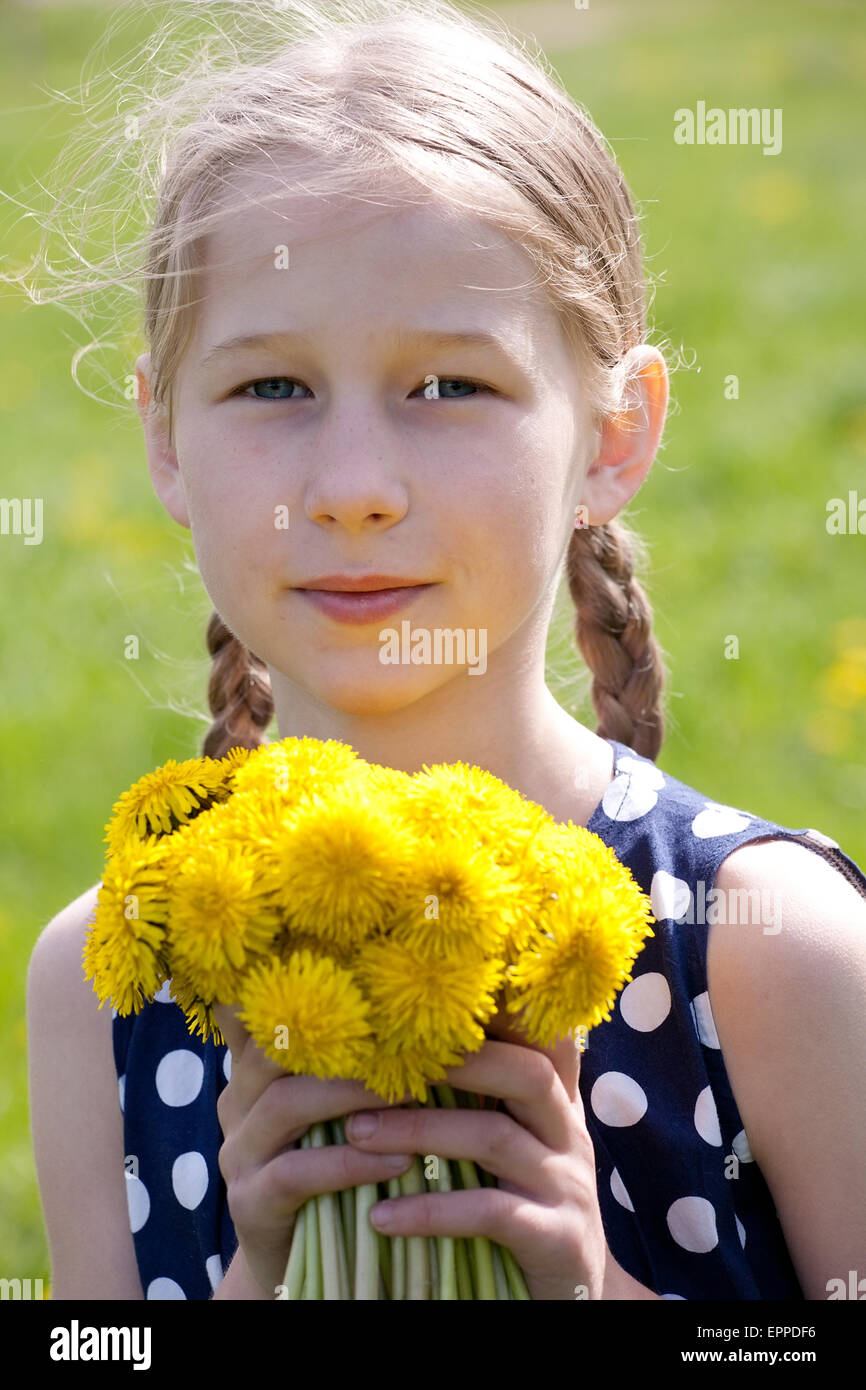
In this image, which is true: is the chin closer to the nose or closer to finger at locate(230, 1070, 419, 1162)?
the nose

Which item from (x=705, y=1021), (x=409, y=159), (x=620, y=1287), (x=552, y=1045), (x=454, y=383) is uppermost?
(x=409, y=159)

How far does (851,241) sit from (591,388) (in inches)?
281

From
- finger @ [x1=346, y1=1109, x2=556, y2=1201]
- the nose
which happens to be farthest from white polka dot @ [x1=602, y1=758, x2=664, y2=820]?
finger @ [x1=346, y1=1109, x2=556, y2=1201]

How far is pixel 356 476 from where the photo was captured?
76.3 inches

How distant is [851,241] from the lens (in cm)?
875

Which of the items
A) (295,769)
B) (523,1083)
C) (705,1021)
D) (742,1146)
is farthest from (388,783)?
(742,1146)

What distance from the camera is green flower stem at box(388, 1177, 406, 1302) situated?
5.17 ft

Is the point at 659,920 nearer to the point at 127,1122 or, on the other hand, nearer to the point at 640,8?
the point at 127,1122

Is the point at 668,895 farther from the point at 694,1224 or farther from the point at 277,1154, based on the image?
the point at 277,1154

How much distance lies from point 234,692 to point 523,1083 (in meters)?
1.46

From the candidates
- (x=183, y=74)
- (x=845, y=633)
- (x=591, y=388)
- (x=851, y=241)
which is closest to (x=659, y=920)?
(x=591, y=388)

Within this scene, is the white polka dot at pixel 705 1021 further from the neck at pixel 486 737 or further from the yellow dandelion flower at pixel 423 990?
the yellow dandelion flower at pixel 423 990

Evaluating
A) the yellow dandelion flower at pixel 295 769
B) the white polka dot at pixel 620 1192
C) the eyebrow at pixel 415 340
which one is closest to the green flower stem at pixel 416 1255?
the yellow dandelion flower at pixel 295 769

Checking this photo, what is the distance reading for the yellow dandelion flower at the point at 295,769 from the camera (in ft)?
5.03
